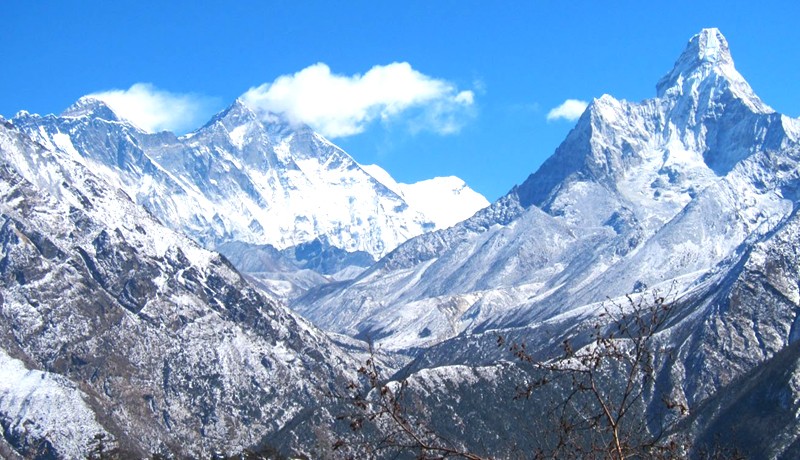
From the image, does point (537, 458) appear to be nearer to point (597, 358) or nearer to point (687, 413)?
point (597, 358)

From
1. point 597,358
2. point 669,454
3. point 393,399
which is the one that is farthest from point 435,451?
point 669,454

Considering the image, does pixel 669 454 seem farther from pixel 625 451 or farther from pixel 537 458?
pixel 537 458

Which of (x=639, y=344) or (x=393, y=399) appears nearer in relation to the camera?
(x=393, y=399)

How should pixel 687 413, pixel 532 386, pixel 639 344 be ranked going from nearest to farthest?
pixel 532 386 → pixel 639 344 → pixel 687 413

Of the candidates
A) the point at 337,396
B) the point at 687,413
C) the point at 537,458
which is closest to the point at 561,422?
the point at 537,458

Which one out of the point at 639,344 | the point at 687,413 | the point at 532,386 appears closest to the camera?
the point at 532,386

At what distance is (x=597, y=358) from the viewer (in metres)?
25.5

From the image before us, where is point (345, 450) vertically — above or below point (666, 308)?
below

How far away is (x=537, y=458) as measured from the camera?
2600cm

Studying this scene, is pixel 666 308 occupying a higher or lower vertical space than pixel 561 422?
higher

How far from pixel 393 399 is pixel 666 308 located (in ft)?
22.8

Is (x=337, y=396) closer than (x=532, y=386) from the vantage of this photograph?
No

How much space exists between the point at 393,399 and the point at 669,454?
25.0 feet

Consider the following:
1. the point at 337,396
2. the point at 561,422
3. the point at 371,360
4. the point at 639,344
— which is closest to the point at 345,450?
the point at 337,396
